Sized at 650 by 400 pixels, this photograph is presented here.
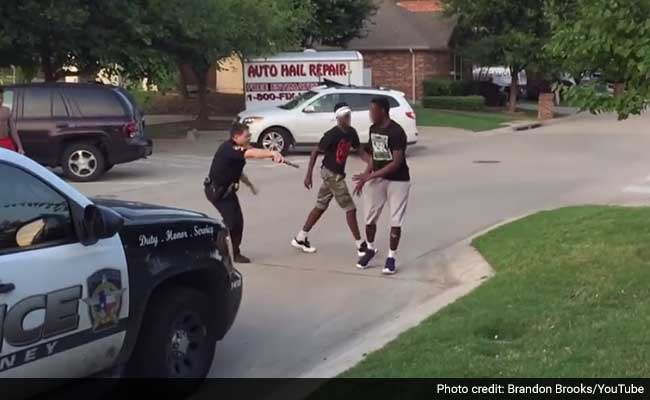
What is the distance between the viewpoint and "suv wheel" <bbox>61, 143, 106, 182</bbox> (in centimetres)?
1811

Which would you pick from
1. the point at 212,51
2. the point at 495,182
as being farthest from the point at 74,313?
the point at 212,51

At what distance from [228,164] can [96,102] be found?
902cm

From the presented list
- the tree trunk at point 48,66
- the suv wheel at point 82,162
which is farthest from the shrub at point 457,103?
the suv wheel at point 82,162

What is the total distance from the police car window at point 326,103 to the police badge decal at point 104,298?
64.3ft

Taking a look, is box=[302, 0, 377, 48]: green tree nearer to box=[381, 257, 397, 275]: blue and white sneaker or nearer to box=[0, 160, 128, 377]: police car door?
box=[381, 257, 397, 275]: blue and white sneaker

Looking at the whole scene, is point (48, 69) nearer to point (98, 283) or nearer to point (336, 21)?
point (336, 21)

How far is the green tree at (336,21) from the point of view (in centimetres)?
4059

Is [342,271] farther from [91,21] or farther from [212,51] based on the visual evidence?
[212,51]

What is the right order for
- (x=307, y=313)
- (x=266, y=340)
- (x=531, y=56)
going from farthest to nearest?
1. (x=531, y=56)
2. (x=307, y=313)
3. (x=266, y=340)

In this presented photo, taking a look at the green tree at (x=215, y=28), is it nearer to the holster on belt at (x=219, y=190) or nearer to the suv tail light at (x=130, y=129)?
the suv tail light at (x=130, y=129)

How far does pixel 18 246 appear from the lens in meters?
4.69

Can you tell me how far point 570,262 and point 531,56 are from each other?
32.1 m

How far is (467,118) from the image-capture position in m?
37.8

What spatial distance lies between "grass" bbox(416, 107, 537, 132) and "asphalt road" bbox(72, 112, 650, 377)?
15.6 ft
